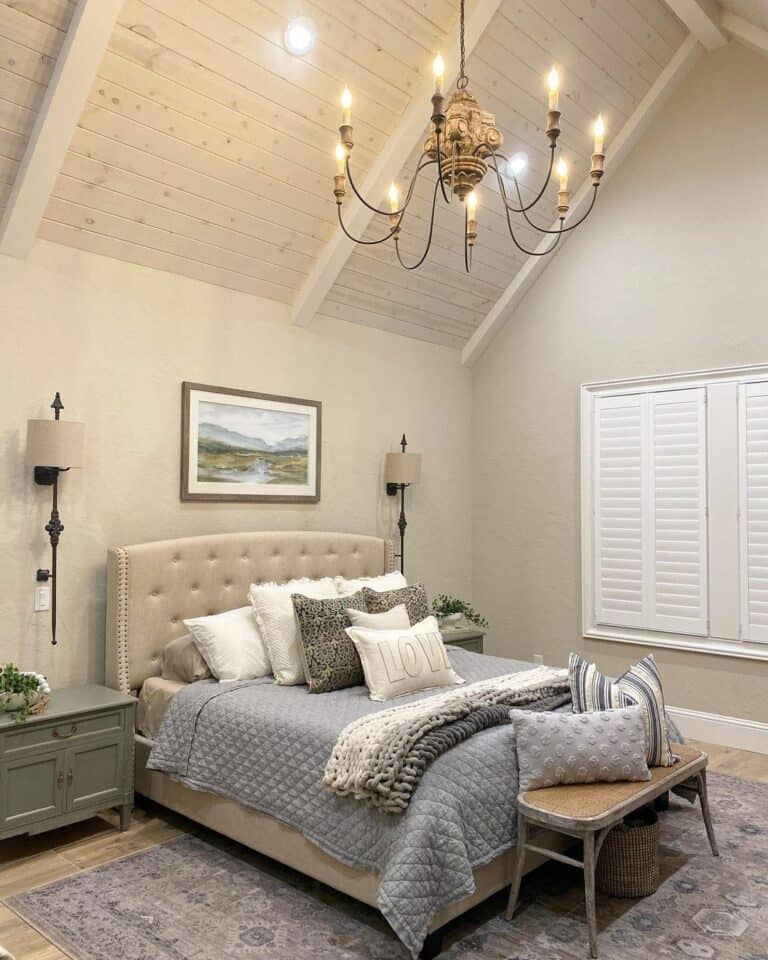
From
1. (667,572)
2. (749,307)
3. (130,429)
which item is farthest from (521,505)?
(130,429)

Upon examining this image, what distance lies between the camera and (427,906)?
2.25 m

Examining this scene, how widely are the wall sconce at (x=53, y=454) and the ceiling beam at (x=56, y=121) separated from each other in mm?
717

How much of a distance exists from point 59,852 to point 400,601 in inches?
70.6

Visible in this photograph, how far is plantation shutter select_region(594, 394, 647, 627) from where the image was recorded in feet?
16.1

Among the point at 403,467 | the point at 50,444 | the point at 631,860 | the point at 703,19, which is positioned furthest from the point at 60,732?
the point at 703,19

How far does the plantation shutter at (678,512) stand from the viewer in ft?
15.2

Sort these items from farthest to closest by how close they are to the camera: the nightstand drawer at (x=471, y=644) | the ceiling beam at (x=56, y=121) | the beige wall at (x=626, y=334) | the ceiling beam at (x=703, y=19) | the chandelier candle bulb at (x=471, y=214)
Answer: the nightstand drawer at (x=471, y=644) → the beige wall at (x=626, y=334) → the ceiling beam at (x=703, y=19) → the ceiling beam at (x=56, y=121) → the chandelier candle bulb at (x=471, y=214)

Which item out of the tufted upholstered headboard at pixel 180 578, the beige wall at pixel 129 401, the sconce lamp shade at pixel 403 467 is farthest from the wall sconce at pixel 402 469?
the tufted upholstered headboard at pixel 180 578

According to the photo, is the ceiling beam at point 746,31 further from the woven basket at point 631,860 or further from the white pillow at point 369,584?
the woven basket at point 631,860

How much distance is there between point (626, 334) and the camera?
5.02 metres

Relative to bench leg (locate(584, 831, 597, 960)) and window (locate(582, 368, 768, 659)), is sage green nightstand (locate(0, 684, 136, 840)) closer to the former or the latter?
bench leg (locate(584, 831, 597, 960))

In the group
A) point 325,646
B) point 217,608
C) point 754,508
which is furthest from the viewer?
point 754,508

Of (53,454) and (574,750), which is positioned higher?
(53,454)

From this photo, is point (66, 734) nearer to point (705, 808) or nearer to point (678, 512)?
point (705, 808)
